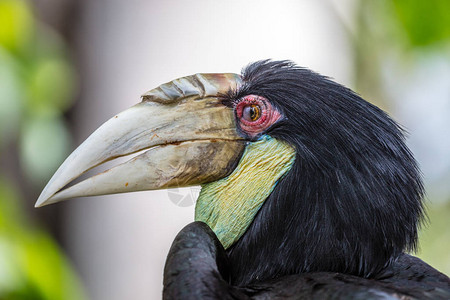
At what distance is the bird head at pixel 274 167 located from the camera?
1171 millimetres

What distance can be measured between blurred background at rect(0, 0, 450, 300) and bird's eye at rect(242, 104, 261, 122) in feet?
4.39

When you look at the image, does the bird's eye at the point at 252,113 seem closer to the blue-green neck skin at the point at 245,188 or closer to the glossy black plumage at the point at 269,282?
the blue-green neck skin at the point at 245,188

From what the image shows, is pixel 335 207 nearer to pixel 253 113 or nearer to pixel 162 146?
pixel 253 113

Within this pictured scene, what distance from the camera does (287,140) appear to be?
1.25 m

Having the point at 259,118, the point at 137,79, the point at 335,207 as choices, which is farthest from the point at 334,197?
the point at 137,79

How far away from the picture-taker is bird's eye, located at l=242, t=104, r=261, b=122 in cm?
129

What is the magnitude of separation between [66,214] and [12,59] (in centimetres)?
106

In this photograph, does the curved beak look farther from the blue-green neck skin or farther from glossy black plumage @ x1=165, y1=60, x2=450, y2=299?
glossy black plumage @ x1=165, y1=60, x2=450, y2=299

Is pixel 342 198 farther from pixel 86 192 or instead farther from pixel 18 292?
pixel 18 292

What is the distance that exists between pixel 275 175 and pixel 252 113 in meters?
0.16

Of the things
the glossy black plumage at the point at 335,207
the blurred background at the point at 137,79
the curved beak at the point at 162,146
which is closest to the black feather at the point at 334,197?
the glossy black plumage at the point at 335,207

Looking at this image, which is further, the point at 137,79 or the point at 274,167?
the point at 137,79

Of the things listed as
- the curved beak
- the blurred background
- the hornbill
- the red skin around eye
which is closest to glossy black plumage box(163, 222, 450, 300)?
the hornbill

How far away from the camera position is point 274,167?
124cm
